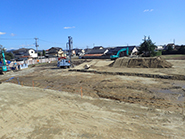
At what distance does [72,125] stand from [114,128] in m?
1.73

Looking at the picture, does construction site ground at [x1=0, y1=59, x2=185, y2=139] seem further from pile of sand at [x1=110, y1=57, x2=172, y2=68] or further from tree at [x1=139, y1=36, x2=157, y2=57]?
tree at [x1=139, y1=36, x2=157, y2=57]

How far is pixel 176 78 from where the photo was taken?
483 inches

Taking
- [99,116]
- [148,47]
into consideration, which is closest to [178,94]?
[99,116]

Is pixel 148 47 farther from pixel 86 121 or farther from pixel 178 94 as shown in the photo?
pixel 86 121

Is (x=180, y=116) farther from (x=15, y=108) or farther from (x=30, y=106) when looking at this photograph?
(x=15, y=108)

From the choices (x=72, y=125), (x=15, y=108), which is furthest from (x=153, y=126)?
(x=15, y=108)

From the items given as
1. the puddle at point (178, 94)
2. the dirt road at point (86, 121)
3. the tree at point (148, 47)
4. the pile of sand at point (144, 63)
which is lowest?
the dirt road at point (86, 121)

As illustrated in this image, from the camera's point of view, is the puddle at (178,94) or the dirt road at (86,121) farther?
the puddle at (178,94)

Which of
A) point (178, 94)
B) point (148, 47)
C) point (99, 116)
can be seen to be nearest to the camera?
point (99, 116)

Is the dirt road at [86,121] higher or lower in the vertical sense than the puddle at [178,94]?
lower

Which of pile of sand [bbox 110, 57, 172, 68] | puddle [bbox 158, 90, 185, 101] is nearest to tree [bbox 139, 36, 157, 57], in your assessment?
pile of sand [bbox 110, 57, 172, 68]

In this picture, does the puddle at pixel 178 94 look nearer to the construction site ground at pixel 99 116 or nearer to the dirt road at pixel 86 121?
the construction site ground at pixel 99 116

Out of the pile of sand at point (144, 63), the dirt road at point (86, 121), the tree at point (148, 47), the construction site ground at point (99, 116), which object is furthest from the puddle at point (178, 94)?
the tree at point (148, 47)

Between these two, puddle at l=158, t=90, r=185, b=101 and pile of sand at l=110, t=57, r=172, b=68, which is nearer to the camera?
puddle at l=158, t=90, r=185, b=101
